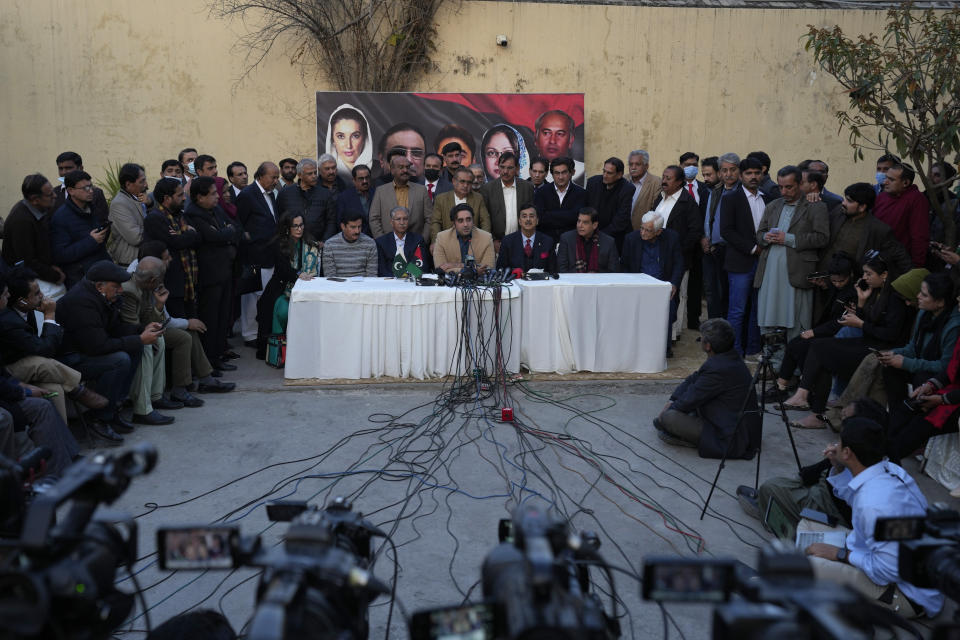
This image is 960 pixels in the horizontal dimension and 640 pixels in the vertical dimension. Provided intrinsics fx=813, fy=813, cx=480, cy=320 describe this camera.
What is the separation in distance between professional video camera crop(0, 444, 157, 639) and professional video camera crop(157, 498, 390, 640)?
15 cm

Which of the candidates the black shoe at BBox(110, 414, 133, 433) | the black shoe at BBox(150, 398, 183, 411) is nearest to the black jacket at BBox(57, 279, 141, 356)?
the black shoe at BBox(110, 414, 133, 433)

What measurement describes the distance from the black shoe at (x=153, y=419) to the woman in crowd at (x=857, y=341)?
4.46 m

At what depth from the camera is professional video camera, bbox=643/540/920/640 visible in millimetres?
1567

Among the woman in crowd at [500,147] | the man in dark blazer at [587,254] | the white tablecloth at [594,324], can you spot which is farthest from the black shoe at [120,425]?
the woman in crowd at [500,147]

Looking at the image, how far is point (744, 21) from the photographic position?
36.3 feet

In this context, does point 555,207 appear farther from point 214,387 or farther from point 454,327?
point 214,387

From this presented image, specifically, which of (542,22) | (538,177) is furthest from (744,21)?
(538,177)

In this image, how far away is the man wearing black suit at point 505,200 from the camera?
8.19 metres

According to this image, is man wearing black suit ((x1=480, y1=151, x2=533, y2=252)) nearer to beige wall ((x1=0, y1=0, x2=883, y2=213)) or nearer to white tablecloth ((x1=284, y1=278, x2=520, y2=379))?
white tablecloth ((x1=284, y1=278, x2=520, y2=379))

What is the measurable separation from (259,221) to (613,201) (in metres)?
3.48

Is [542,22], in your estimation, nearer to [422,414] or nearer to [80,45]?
[80,45]

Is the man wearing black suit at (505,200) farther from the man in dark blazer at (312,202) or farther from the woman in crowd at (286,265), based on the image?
the woman in crowd at (286,265)

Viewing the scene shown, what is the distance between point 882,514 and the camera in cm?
318

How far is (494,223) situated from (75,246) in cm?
387
